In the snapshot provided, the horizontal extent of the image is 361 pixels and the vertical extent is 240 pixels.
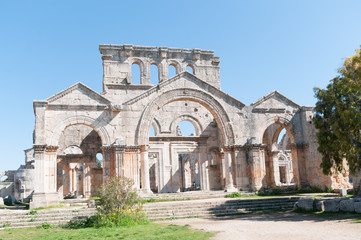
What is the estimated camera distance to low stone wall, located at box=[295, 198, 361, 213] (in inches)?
497

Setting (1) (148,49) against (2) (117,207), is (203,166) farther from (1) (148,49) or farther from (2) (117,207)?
(2) (117,207)

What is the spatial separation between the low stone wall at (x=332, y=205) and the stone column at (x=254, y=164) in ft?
18.4

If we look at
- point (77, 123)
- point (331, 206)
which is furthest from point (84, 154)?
point (331, 206)

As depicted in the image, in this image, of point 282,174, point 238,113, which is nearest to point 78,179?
point 238,113

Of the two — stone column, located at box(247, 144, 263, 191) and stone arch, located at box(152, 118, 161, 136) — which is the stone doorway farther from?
stone column, located at box(247, 144, 263, 191)

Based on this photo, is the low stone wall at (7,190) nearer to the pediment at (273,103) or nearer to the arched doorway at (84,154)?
the arched doorway at (84,154)

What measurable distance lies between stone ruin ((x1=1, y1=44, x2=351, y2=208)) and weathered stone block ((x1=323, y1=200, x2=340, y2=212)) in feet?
21.3

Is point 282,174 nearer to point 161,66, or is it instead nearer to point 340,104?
point 161,66

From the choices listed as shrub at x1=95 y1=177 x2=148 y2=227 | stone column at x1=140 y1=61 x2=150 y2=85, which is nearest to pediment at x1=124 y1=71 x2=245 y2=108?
stone column at x1=140 y1=61 x2=150 y2=85

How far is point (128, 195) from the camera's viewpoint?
13.0 meters

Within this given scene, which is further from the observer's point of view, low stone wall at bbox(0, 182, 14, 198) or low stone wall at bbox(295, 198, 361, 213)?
low stone wall at bbox(0, 182, 14, 198)

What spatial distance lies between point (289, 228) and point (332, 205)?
394cm

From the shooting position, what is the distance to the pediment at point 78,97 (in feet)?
63.9

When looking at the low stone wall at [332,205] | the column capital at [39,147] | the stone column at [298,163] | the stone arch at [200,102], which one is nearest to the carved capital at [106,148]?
the stone arch at [200,102]
